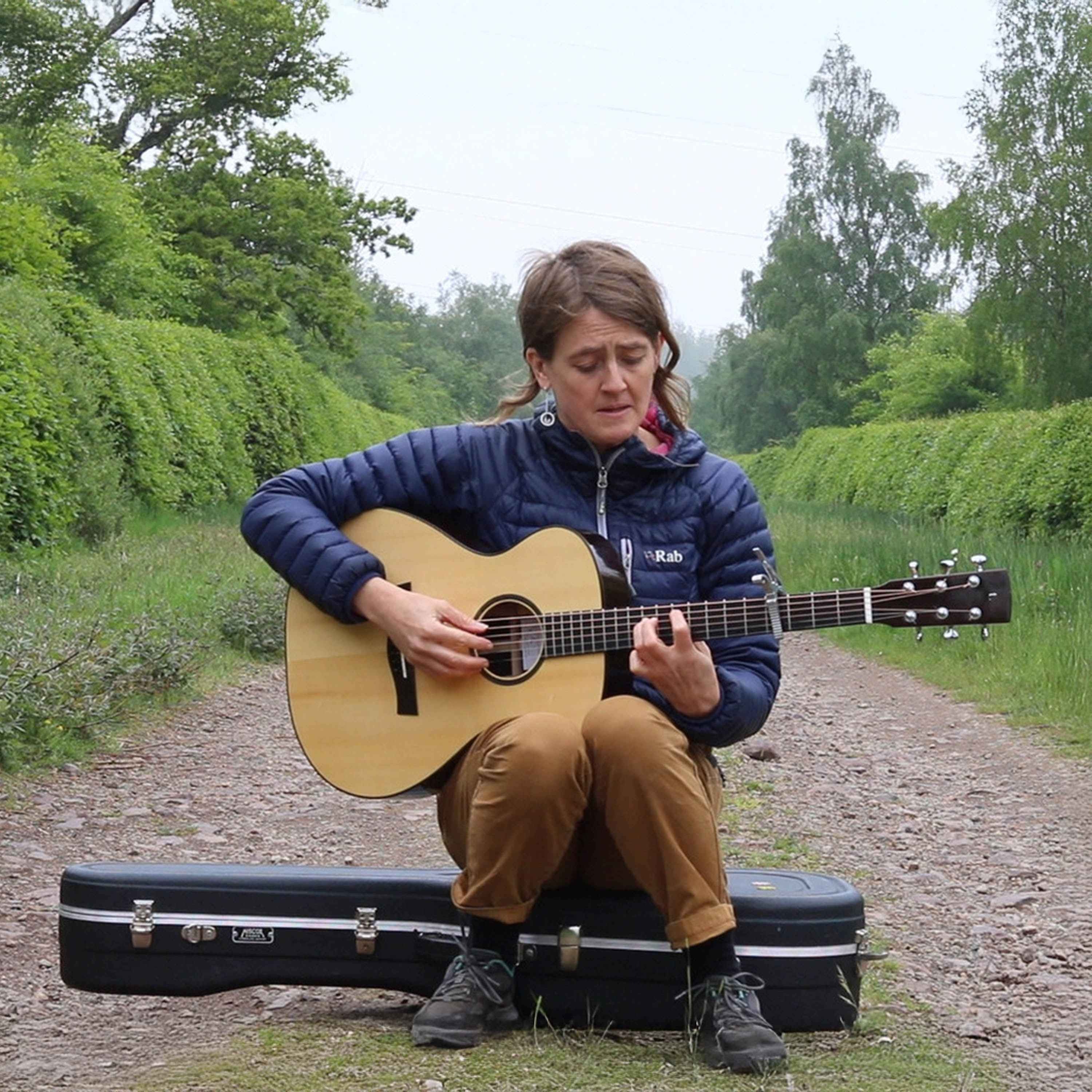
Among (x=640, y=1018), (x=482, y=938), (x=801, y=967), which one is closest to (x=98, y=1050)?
(x=482, y=938)

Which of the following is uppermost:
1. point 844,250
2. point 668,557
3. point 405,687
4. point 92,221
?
point 844,250

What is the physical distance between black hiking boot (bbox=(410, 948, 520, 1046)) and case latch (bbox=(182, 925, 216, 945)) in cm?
49

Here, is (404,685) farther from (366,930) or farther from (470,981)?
(470,981)

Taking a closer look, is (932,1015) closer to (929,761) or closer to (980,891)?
(980,891)

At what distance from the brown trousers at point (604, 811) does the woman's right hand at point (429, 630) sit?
0.67 ft

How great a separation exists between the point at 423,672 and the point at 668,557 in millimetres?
571

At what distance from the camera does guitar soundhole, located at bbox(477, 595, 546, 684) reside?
3281mm

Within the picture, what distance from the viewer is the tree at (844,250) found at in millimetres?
58156

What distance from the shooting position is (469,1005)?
3.14m

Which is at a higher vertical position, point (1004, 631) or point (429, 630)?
point (429, 630)

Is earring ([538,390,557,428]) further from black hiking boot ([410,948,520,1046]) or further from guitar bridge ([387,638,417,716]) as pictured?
black hiking boot ([410,948,520,1046])

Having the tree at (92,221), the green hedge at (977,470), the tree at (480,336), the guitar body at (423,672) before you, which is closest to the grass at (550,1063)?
the guitar body at (423,672)

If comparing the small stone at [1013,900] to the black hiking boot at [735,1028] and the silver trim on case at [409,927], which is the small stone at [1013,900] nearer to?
the silver trim on case at [409,927]

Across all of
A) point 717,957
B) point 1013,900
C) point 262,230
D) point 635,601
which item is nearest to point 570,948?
point 717,957
